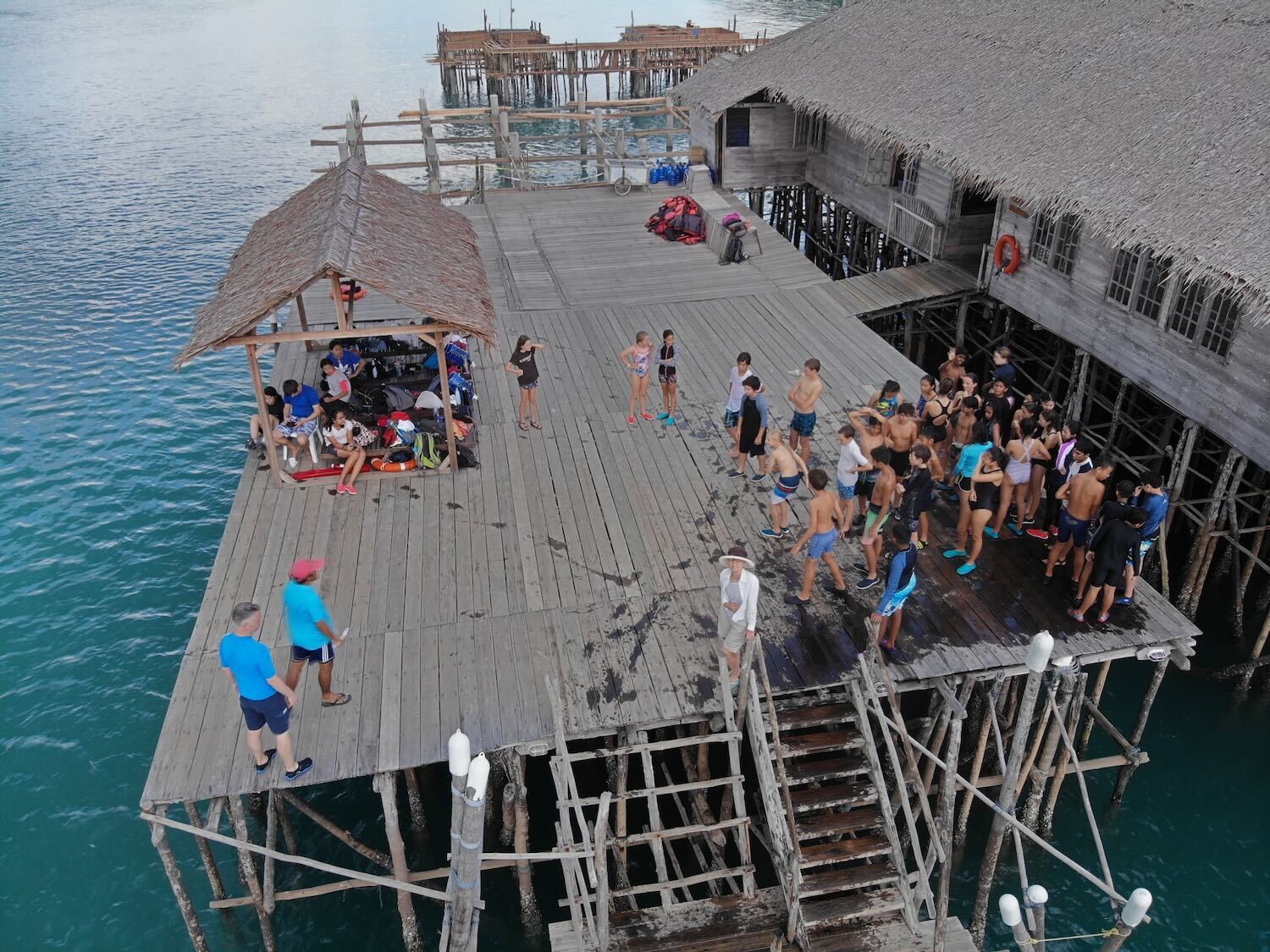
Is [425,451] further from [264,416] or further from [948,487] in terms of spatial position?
[948,487]

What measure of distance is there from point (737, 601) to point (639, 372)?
5730 mm

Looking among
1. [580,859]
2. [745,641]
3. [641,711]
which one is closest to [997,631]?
[745,641]

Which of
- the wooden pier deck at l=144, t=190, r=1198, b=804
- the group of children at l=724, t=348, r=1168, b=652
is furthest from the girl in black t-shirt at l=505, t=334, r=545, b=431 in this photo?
the group of children at l=724, t=348, r=1168, b=652

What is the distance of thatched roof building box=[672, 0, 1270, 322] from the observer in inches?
552

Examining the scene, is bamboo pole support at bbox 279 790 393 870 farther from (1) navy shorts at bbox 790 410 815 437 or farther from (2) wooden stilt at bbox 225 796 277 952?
A: (1) navy shorts at bbox 790 410 815 437

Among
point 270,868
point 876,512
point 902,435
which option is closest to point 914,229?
point 902,435

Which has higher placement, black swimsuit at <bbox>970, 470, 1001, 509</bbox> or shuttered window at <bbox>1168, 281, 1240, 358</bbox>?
shuttered window at <bbox>1168, 281, 1240, 358</bbox>

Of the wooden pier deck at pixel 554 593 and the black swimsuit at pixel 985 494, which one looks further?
the black swimsuit at pixel 985 494

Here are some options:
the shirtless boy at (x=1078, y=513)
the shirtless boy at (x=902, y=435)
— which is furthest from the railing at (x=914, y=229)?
the shirtless boy at (x=1078, y=513)

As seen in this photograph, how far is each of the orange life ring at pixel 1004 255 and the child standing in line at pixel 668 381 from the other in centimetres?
768

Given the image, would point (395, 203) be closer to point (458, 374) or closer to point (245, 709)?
point (458, 374)

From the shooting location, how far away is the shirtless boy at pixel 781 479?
38.7 feet

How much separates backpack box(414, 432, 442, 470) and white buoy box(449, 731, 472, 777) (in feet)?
24.4

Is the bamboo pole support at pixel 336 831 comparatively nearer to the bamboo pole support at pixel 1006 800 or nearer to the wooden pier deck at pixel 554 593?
the wooden pier deck at pixel 554 593
